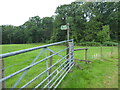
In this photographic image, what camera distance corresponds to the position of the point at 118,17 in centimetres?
1669

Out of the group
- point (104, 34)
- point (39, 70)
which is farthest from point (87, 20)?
point (39, 70)

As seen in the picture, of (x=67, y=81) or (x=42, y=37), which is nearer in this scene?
(x=67, y=81)

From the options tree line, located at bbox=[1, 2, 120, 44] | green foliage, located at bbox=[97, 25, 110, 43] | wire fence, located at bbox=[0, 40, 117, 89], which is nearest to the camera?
wire fence, located at bbox=[0, 40, 117, 89]

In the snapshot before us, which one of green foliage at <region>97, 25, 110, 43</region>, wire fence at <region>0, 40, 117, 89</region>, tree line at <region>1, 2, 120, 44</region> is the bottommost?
wire fence at <region>0, 40, 117, 89</region>

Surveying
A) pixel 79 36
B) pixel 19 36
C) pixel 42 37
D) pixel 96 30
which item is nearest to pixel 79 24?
pixel 79 36

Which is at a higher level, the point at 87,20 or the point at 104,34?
the point at 87,20

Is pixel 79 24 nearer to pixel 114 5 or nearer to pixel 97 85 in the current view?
pixel 114 5

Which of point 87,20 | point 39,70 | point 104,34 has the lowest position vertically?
point 39,70

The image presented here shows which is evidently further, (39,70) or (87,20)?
(87,20)

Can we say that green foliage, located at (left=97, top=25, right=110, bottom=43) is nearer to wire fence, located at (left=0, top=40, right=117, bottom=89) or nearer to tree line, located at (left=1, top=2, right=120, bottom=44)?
tree line, located at (left=1, top=2, right=120, bottom=44)

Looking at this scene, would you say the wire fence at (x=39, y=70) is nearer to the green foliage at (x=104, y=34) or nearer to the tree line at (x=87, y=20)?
the green foliage at (x=104, y=34)

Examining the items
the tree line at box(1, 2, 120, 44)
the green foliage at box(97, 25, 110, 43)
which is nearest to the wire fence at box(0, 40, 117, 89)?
the green foliage at box(97, 25, 110, 43)

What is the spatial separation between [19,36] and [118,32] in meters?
32.9

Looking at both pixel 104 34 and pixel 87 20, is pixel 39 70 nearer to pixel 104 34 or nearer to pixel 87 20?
pixel 104 34
